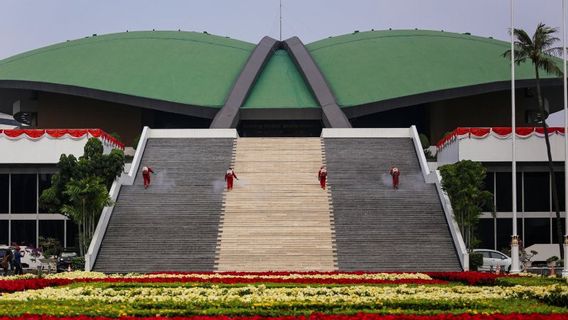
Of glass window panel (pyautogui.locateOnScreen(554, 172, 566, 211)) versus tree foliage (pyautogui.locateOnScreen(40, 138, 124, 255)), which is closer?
tree foliage (pyautogui.locateOnScreen(40, 138, 124, 255))

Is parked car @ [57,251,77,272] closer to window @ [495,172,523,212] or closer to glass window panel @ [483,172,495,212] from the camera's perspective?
glass window panel @ [483,172,495,212]

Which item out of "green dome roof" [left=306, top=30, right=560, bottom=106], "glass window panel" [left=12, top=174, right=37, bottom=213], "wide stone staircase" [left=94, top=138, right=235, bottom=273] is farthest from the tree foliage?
"green dome roof" [left=306, top=30, right=560, bottom=106]

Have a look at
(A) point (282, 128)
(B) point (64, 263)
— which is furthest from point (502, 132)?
(A) point (282, 128)

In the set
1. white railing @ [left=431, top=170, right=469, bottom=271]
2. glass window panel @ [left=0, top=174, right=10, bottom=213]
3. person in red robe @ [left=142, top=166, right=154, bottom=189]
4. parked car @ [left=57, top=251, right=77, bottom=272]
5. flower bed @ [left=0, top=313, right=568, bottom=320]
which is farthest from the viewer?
glass window panel @ [left=0, top=174, right=10, bottom=213]

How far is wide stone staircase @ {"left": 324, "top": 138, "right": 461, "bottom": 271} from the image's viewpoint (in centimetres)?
3120

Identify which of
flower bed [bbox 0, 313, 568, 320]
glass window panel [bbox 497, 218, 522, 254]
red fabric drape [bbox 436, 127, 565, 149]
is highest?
red fabric drape [bbox 436, 127, 565, 149]

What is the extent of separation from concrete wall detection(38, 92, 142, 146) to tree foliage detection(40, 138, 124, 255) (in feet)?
66.6

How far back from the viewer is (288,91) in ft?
181

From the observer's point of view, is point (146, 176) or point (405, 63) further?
point (405, 63)

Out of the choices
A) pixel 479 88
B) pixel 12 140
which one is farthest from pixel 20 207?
pixel 479 88

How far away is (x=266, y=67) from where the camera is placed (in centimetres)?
5838

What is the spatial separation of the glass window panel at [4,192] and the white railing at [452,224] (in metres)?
17.4

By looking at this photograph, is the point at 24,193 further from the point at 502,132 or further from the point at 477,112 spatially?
the point at 477,112

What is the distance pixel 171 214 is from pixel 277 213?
3677 millimetres
